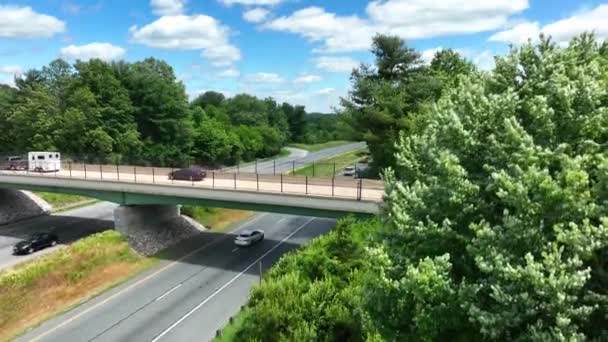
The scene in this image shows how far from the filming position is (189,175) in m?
40.7

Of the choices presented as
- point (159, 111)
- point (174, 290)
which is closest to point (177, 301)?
point (174, 290)

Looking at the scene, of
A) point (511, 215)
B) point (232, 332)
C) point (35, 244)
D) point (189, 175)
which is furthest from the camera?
point (189, 175)

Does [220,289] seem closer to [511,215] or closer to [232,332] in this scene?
[232,332]

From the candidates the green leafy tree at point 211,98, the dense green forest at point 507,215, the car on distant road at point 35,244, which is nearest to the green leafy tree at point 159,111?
the car on distant road at point 35,244

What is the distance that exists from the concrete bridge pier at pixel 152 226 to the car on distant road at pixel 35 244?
6039mm

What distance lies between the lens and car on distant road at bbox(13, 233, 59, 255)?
126ft

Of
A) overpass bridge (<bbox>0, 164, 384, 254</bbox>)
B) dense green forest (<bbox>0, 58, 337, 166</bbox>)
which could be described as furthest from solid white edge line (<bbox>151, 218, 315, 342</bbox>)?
dense green forest (<bbox>0, 58, 337, 166</bbox>)

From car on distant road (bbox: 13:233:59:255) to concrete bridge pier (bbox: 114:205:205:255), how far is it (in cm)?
604

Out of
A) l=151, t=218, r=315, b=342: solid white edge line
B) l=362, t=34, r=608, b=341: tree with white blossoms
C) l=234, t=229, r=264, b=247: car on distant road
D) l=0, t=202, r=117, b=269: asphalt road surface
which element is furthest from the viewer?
l=0, t=202, r=117, b=269: asphalt road surface

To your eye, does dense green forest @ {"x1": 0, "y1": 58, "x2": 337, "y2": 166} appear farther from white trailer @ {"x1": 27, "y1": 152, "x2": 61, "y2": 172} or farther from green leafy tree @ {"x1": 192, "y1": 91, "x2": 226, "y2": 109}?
green leafy tree @ {"x1": 192, "y1": 91, "x2": 226, "y2": 109}

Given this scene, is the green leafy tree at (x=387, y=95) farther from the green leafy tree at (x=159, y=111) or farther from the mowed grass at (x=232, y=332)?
the green leafy tree at (x=159, y=111)

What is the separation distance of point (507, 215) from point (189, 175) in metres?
34.5

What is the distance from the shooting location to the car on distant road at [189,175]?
40.5 meters

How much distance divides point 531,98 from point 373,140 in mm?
31300
